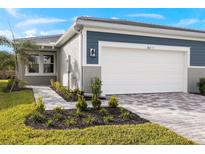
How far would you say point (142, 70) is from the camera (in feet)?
38.1

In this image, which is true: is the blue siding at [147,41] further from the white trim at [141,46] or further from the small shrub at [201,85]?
the small shrub at [201,85]

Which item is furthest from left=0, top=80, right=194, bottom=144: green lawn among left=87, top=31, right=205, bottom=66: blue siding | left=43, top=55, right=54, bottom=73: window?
left=43, top=55, right=54, bottom=73: window

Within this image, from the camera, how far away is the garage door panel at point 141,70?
10.9m

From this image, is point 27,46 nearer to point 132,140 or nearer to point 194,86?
point 194,86

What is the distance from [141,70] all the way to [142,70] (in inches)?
2.3

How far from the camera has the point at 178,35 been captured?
39.3 feet

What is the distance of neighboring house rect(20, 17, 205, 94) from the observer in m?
10.1

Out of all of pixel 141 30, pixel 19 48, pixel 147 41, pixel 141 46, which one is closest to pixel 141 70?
pixel 141 46

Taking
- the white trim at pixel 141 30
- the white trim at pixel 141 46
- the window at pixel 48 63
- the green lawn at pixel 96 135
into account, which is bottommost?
the green lawn at pixel 96 135

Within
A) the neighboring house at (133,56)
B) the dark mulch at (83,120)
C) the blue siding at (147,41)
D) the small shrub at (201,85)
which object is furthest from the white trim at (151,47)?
the dark mulch at (83,120)

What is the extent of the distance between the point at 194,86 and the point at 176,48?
2.49 meters

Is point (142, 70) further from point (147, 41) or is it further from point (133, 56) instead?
point (147, 41)

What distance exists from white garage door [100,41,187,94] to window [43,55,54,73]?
7.86 m

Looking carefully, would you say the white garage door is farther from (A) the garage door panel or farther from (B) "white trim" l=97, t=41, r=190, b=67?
(B) "white trim" l=97, t=41, r=190, b=67
